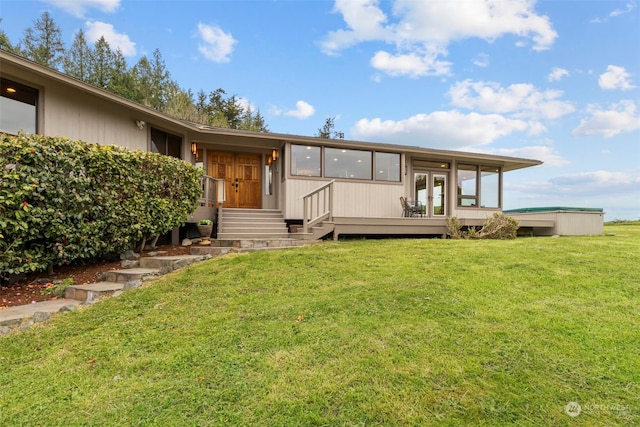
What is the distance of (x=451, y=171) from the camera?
12.0 metres

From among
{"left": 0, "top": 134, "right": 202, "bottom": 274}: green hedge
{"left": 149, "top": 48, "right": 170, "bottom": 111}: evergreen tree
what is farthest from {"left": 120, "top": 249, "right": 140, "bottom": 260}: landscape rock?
{"left": 149, "top": 48, "right": 170, "bottom": 111}: evergreen tree

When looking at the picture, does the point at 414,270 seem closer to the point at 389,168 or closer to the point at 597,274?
the point at 597,274

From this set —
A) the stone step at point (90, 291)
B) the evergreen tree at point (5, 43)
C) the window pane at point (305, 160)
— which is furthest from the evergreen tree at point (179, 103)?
the stone step at point (90, 291)

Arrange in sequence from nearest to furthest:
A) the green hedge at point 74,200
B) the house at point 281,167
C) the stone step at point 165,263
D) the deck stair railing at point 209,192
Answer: the green hedge at point 74,200 → the stone step at point 165,263 → the house at point 281,167 → the deck stair railing at point 209,192

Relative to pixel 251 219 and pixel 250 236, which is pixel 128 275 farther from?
pixel 251 219

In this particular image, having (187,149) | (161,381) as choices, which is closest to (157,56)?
(187,149)

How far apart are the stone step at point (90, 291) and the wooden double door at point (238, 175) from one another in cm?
584

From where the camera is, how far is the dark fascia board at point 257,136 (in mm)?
5684

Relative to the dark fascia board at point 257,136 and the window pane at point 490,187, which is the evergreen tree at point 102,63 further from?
the window pane at point 490,187

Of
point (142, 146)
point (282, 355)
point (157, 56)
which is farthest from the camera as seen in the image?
point (157, 56)

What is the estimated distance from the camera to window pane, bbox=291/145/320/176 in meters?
9.41

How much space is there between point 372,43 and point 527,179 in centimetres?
942

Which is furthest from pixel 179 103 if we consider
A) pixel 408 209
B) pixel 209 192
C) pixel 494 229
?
pixel 494 229

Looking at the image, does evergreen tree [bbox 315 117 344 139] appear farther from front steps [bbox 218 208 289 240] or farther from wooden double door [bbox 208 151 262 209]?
front steps [bbox 218 208 289 240]
